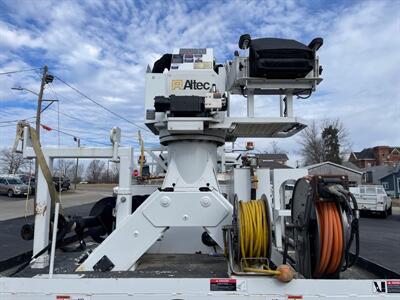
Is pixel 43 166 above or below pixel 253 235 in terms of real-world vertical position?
above

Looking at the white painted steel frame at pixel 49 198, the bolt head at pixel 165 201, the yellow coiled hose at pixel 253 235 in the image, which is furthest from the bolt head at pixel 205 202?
the white painted steel frame at pixel 49 198

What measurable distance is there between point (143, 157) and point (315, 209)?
271 centimetres

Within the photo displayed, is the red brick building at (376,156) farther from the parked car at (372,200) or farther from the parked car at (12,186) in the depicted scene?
the parked car at (12,186)

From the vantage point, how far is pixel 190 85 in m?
4.32

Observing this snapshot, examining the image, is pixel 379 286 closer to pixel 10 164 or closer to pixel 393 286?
pixel 393 286

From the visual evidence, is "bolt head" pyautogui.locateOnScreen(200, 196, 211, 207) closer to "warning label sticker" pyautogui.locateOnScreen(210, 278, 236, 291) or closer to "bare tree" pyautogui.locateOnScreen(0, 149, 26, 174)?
"warning label sticker" pyautogui.locateOnScreen(210, 278, 236, 291)

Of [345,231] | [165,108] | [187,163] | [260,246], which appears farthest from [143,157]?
[345,231]

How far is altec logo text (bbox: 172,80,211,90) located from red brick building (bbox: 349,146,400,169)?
8357 cm

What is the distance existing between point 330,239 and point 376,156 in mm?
88335

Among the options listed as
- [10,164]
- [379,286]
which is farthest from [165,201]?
[10,164]

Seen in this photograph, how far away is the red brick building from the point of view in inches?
3216

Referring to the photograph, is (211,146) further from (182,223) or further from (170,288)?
(170,288)

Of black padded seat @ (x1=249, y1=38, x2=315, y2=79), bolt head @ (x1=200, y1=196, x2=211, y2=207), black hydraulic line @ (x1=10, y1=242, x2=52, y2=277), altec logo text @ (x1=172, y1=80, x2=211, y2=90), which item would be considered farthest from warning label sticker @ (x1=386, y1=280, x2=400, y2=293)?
black hydraulic line @ (x1=10, y1=242, x2=52, y2=277)

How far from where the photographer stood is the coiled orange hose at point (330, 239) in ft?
9.78
